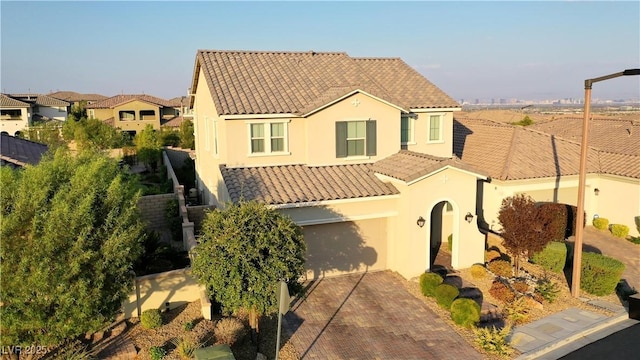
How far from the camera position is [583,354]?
46.4 ft

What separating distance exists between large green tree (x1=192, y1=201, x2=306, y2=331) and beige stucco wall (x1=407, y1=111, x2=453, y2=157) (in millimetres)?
11967

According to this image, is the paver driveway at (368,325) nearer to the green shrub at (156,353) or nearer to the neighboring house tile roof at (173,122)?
the green shrub at (156,353)

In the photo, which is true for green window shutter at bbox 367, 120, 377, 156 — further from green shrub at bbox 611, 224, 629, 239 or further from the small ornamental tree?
green shrub at bbox 611, 224, 629, 239

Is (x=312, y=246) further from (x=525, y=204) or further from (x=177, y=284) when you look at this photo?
(x=525, y=204)

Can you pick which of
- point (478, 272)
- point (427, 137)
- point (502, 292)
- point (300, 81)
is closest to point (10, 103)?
point (300, 81)

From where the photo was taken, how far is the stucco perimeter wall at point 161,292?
1507 cm

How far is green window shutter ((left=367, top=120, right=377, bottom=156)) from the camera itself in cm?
2159

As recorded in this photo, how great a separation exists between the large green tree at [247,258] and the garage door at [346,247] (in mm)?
5149

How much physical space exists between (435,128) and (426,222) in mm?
7073

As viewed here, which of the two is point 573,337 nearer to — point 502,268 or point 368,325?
point 502,268

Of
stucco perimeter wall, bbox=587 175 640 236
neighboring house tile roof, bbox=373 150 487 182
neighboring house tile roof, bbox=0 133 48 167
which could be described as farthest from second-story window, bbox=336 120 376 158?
stucco perimeter wall, bbox=587 175 640 236

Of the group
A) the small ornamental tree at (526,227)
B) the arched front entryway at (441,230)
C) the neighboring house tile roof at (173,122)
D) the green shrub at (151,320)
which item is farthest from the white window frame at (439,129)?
the neighboring house tile roof at (173,122)

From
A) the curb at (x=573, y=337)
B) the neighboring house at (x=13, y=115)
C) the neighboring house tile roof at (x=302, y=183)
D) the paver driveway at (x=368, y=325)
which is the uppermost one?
the neighboring house at (x=13, y=115)

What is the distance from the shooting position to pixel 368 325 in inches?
614
